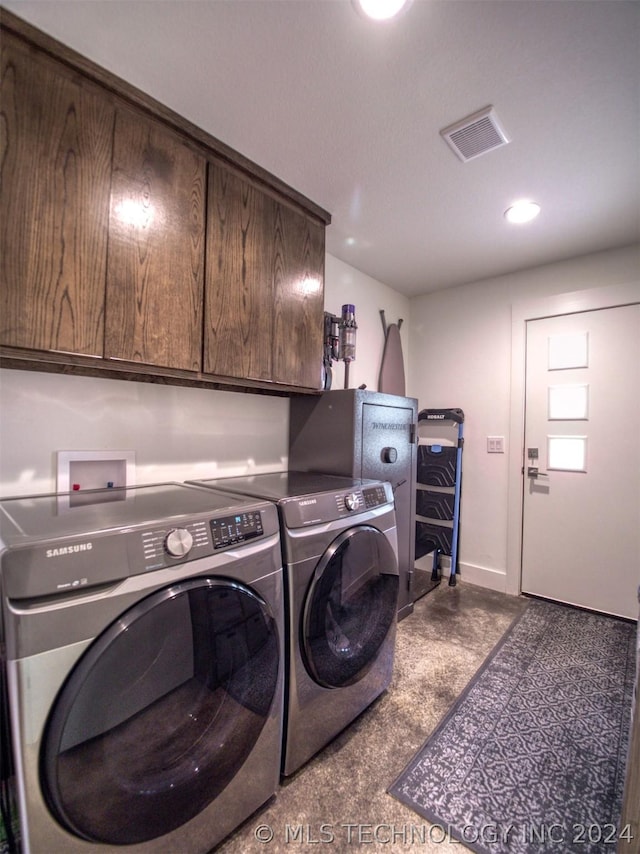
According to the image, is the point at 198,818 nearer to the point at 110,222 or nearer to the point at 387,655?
the point at 387,655

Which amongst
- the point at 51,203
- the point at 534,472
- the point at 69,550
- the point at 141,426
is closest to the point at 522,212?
the point at 534,472

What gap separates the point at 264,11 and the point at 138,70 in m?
0.50

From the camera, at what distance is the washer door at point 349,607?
124 cm

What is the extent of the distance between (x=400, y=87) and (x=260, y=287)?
0.90 meters

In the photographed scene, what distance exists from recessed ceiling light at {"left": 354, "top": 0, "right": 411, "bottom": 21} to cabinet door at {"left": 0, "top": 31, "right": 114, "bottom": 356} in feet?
2.92

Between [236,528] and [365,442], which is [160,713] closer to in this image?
[236,528]

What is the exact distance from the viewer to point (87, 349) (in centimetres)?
119

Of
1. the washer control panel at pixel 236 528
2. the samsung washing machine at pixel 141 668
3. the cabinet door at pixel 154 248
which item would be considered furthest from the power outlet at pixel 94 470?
the washer control panel at pixel 236 528

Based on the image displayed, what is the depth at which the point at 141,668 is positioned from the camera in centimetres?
82

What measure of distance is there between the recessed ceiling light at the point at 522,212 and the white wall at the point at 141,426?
1.15m

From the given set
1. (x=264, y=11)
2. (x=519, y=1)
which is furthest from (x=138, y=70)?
(x=519, y=1)

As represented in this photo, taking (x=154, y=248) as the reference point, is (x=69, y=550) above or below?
below

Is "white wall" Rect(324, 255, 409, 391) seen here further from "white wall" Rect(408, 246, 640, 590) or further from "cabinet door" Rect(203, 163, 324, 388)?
"cabinet door" Rect(203, 163, 324, 388)

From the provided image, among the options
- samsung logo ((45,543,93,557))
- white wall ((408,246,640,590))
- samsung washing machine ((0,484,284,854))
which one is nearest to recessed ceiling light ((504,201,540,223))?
white wall ((408,246,640,590))
